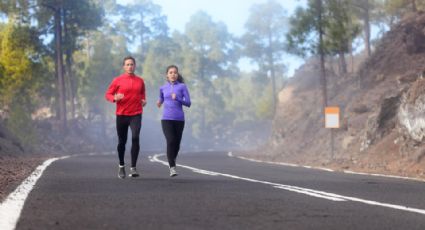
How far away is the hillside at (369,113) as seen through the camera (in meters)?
19.6

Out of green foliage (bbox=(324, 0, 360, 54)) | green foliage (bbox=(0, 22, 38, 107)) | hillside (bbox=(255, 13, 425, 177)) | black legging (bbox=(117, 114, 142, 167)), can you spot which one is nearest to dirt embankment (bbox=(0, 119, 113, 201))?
green foliage (bbox=(0, 22, 38, 107))

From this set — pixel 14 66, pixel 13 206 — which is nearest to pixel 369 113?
pixel 14 66

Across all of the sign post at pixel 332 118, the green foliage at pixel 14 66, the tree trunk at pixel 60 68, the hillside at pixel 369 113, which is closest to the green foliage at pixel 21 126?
the green foliage at pixel 14 66

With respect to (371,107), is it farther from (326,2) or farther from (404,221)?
(404,221)

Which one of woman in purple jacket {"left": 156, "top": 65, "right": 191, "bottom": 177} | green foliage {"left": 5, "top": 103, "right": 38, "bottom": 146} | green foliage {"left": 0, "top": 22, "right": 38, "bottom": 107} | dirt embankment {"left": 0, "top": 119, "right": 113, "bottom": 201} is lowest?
dirt embankment {"left": 0, "top": 119, "right": 113, "bottom": 201}

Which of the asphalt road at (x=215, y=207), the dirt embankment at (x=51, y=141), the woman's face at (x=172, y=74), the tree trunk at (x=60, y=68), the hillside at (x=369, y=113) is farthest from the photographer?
the tree trunk at (x=60, y=68)

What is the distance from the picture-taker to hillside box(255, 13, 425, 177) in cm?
1956

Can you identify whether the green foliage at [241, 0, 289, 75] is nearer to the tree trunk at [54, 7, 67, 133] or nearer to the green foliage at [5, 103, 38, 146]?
the tree trunk at [54, 7, 67, 133]

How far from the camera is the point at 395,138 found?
2194 centimetres

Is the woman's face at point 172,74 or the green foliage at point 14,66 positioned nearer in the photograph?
the woman's face at point 172,74

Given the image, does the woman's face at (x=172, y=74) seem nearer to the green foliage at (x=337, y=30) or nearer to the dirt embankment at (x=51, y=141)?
the dirt embankment at (x=51, y=141)

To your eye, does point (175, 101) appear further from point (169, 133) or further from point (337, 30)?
point (337, 30)

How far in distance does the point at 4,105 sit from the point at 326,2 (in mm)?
21375

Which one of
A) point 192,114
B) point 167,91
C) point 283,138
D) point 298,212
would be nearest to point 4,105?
point 283,138
